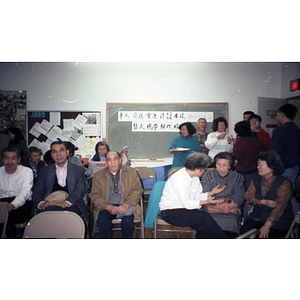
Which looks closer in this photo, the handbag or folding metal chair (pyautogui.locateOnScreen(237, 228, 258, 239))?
folding metal chair (pyautogui.locateOnScreen(237, 228, 258, 239))

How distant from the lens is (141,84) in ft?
8.16

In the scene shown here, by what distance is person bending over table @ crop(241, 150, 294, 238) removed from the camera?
7.23 feet

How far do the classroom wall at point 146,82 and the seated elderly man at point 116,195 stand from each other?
74 centimetres

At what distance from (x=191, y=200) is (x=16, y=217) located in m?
1.81

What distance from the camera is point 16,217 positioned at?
2.42 m

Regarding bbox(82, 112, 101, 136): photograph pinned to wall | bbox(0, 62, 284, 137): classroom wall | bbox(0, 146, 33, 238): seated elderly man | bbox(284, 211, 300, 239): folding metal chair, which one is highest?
bbox(0, 62, 284, 137): classroom wall

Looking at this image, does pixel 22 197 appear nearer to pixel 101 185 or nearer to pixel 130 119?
pixel 101 185

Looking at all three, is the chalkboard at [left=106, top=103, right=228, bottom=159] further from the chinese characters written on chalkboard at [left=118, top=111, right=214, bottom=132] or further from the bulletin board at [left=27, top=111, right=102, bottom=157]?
the bulletin board at [left=27, top=111, right=102, bottom=157]

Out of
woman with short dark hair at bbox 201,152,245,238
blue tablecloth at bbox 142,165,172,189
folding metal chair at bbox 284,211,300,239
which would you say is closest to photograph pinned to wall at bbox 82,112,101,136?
blue tablecloth at bbox 142,165,172,189

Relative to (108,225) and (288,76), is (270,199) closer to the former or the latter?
(288,76)

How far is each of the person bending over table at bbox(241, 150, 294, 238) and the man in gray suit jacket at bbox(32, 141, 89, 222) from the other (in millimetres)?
1681

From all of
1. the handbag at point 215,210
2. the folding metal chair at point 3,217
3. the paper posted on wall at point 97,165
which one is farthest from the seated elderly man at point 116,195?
the folding metal chair at point 3,217
